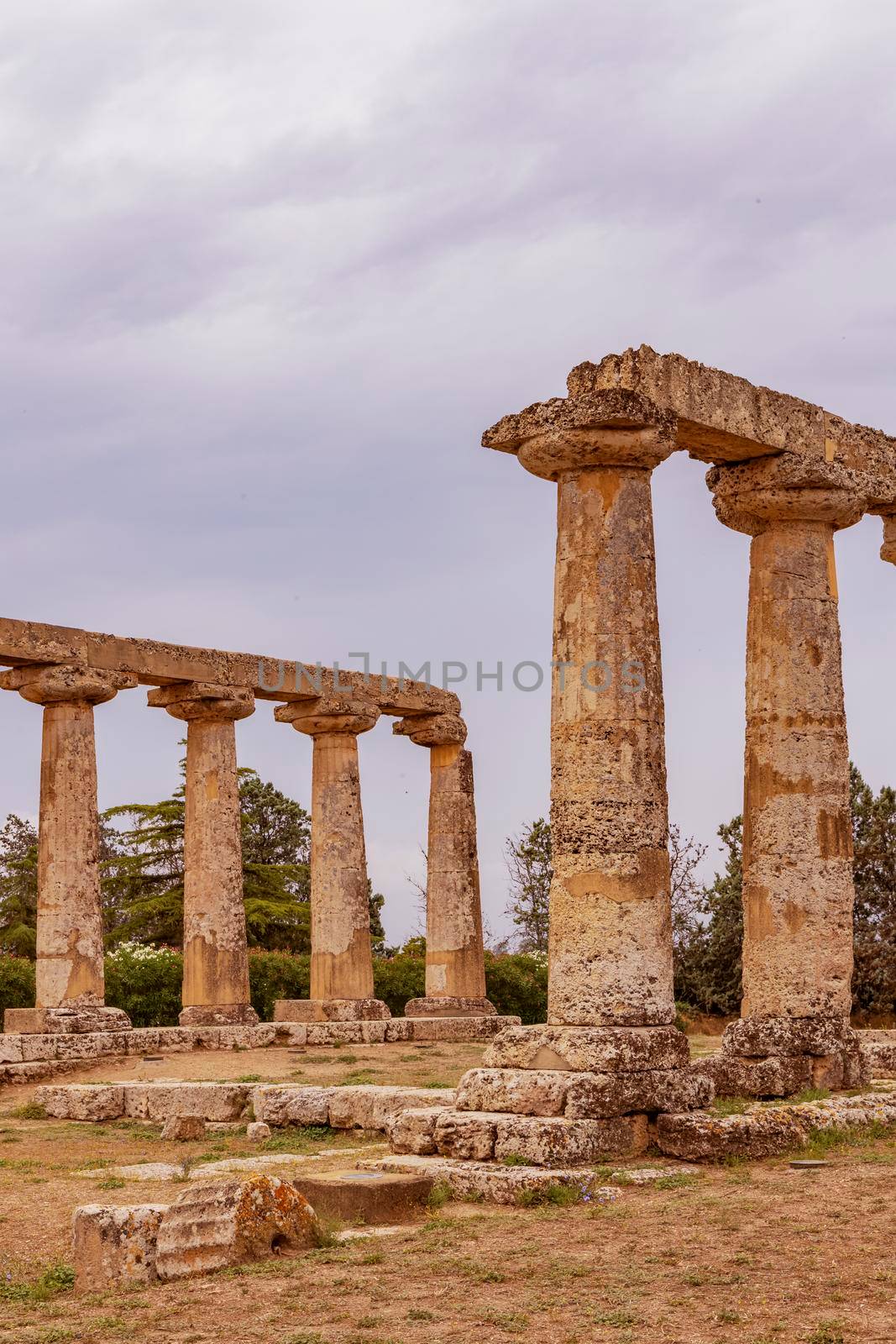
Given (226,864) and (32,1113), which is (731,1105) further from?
(226,864)

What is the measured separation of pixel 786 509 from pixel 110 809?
114ft

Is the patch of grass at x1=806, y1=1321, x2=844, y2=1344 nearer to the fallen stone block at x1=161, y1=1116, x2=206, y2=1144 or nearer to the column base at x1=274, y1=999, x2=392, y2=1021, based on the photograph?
the fallen stone block at x1=161, y1=1116, x2=206, y2=1144

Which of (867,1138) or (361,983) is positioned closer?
(867,1138)

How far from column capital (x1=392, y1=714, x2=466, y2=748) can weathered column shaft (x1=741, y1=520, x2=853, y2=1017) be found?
15.5m

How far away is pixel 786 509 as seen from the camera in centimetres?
1736

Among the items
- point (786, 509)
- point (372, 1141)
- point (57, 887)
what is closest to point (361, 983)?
point (57, 887)

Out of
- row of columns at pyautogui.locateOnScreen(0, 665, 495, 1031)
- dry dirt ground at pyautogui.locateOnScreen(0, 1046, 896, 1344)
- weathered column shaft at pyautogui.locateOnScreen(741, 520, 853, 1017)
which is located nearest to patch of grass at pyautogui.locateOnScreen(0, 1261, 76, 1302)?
dry dirt ground at pyautogui.locateOnScreen(0, 1046, 896, 1344)

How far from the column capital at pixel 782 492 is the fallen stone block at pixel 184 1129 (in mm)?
8848

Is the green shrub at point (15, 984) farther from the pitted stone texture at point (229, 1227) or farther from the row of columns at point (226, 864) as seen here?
the pitted stone texture at point (229, 1227)

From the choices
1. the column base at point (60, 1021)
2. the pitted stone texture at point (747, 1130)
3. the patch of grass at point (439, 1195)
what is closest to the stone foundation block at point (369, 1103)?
the pitted stone texture at point (747, 1130)

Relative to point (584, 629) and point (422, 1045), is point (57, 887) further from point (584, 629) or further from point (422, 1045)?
point (584, 629)

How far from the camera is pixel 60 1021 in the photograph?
25922 mm

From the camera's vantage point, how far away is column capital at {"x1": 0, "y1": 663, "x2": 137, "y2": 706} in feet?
87.1

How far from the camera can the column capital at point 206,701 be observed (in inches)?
1131
